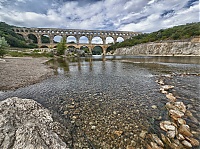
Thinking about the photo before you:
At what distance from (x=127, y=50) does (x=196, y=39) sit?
148 ft

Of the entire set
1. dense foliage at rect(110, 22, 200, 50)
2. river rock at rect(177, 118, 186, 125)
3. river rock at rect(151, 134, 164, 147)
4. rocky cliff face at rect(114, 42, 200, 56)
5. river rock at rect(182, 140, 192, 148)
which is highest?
dense foliage at rect(110, 22, 200, 50)

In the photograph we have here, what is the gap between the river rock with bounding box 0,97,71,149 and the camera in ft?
7.08

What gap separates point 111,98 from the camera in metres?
5.81

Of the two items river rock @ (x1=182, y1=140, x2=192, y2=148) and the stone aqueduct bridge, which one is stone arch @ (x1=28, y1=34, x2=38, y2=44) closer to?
the stone aqueduct bridge

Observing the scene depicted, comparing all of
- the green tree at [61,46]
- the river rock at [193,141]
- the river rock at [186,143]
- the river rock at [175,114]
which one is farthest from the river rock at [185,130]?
the green tree at [61,46]

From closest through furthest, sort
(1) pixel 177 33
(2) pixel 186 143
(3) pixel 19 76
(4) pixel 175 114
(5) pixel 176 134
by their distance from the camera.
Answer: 1. (2) pixel 186 143
2. (5) pixel 176 134
3. (4) pixel 175 114
4. (3) pixel 19 76
5. (1) pixel 177 33

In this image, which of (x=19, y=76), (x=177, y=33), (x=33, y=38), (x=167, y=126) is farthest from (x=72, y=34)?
(x=167, y=126)

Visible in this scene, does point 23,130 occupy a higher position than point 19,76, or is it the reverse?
point 23,130

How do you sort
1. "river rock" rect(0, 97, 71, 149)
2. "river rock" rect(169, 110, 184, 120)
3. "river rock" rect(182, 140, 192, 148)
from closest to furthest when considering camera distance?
"river rock" rect(0, 97, 71, 149) → "river rock" rect(182, 140, 192, 148) → "river rock" rect(169, 110, 184, 120)

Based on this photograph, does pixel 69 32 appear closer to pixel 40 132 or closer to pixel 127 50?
pixel 127 50

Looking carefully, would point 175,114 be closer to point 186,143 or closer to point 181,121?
point 181,121

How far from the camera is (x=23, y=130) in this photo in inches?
95.6

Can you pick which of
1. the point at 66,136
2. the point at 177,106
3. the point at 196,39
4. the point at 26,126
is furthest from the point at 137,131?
the point at 196,39

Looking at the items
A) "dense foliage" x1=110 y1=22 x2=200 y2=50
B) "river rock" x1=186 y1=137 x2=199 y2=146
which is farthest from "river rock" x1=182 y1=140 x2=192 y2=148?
"dense foliage" x1=110 y1=22 x2=200 y2=50
